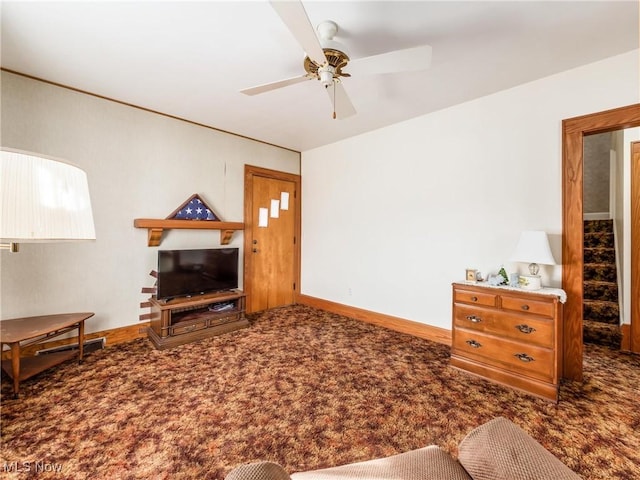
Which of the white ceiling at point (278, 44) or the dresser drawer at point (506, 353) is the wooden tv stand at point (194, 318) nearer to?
the white ceiling at point (278, 44)

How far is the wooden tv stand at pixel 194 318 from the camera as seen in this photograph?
307cm

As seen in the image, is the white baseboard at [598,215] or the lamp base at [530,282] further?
the white baseboard at [598,215]

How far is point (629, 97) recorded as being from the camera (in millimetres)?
2227

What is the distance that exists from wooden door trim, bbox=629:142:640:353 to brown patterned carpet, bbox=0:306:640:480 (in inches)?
10.2

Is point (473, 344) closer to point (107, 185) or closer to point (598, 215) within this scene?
point (598, 215)

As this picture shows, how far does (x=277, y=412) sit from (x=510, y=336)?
198 cm

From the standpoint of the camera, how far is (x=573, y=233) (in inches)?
95.9

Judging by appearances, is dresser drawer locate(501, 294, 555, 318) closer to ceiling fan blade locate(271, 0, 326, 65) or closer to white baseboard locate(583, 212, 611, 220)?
ceiling fan blade locate(271, 0, 326, 65)

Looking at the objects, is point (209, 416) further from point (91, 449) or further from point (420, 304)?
point (420, 304)

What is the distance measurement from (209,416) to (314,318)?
7.64 feet

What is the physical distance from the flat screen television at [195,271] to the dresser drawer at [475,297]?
2722mm

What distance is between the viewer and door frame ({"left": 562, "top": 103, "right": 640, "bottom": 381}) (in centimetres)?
240
